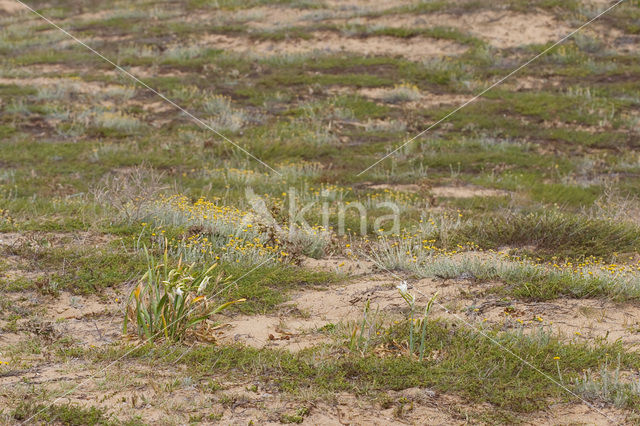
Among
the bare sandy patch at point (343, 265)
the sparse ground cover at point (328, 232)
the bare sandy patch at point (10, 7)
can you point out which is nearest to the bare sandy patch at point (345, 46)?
the sparse ground cover at point (328, 232)

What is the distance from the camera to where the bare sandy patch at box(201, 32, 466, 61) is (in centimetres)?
1864

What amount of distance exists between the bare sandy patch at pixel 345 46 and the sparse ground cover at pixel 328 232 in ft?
0.31

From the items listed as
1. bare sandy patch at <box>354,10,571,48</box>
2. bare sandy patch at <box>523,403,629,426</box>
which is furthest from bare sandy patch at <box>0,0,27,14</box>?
bare sandy patch at <box>523,403,629,426</box>

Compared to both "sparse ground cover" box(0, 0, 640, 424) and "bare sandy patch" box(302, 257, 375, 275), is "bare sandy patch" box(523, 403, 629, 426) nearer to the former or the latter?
"sparse ground cover" box(0, 0, 640, 424)

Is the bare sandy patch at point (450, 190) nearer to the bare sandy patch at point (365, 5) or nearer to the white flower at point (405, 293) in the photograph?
the white flower at point (405, 293)

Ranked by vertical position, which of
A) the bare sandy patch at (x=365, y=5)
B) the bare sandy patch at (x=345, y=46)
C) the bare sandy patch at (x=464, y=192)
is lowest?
the bare sandy patch at (x=464, y=192)

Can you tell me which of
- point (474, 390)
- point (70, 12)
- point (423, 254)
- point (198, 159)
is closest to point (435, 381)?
point (474, 390)

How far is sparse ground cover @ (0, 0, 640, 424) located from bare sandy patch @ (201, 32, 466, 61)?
0.10m

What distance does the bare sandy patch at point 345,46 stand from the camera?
61.2 feet

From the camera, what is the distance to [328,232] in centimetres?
805

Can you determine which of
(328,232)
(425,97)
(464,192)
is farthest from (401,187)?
(425,97)

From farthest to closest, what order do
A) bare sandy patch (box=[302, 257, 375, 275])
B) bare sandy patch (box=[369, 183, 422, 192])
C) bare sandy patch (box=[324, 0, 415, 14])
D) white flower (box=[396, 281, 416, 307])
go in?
1. bare sandy patch (box=[324, 0, 415, 14])
2. bare sandy patch (box=[369, 183, 422, 192])
3. bare sandy patch (box=[302, 257, 375, 275])
4. white flower (box=[396, 281, 416, 307])

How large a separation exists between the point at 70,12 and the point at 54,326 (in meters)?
22.5

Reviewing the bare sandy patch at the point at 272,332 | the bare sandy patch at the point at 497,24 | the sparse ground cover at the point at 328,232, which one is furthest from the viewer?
the bare sandy patch at the point at 497,24
